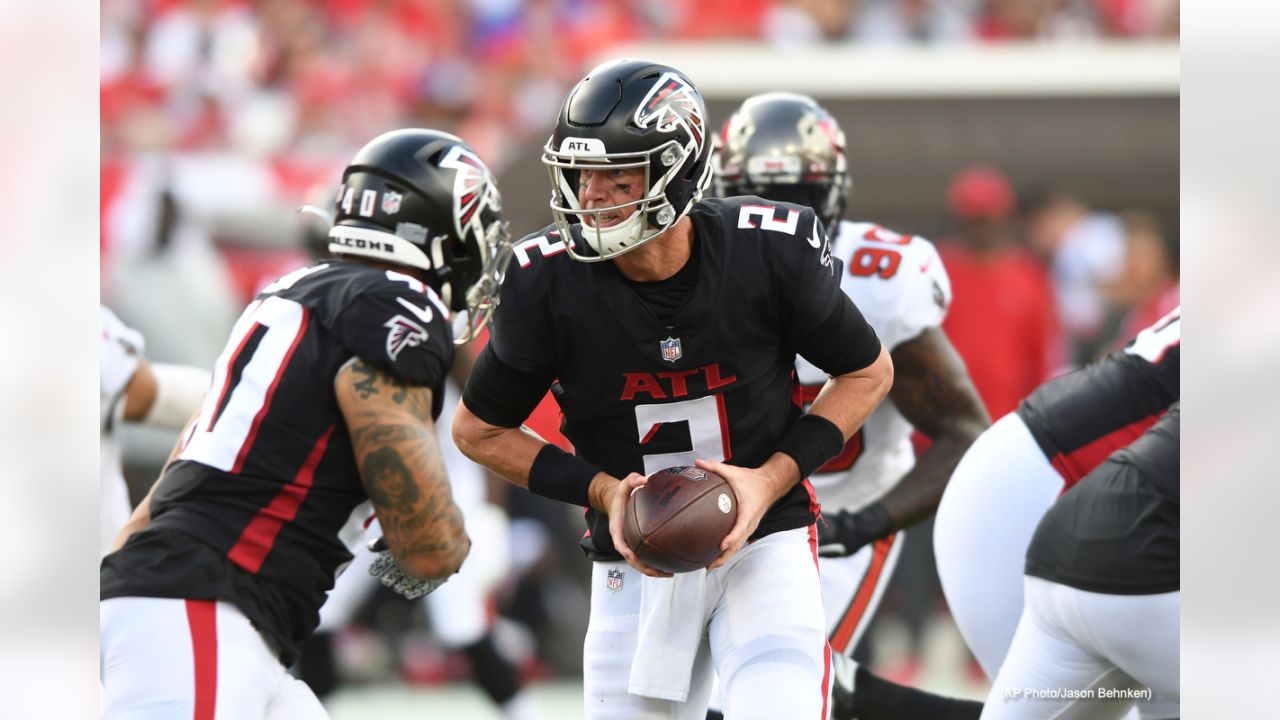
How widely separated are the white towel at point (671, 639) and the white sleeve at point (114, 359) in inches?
70.8

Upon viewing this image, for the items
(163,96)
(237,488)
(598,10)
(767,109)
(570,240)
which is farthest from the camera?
(598,10)

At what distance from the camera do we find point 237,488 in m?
3.07

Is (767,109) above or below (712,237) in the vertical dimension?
above

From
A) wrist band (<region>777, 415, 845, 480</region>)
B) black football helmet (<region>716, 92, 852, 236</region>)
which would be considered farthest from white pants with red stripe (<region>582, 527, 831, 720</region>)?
black football helmet (<region>716, 92, 852, 236</region>)

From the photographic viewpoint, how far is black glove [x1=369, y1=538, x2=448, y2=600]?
3.41 m

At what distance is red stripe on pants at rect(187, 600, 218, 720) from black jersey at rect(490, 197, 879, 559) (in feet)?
2.63

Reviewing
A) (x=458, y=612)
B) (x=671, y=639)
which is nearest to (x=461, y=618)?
(x=458, y=612)

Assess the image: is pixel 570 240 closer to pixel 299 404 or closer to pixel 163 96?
pixel 299 404

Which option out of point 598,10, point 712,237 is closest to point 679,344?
point 712,237

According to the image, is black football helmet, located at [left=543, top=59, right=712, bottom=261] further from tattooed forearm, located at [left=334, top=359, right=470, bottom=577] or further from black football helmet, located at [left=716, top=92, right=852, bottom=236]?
black football helmet, located at [left=716, top=92, right=852, bottom=236]

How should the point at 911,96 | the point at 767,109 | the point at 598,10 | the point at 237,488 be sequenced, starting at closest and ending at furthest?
1. the point at 237,488
2. the point at 767,109
3. the point at 911,96
4. the point at 598,10
